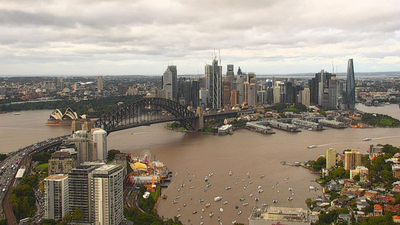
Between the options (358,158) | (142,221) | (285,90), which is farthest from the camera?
(285,90)

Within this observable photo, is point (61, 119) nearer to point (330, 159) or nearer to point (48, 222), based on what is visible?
point (330, 159)

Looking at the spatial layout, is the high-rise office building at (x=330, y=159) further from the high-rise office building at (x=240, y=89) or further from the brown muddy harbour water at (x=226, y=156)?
the high-rise office building at (x=240, y=89)

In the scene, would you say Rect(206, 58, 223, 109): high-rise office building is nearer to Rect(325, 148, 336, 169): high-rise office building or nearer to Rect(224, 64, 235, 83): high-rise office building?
Rect(224, 64, 235, 83): high-rise office building

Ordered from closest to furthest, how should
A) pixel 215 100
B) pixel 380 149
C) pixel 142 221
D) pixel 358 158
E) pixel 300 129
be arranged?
pixel 142 221 < pixel 358 158 < pixel 380 149 < pixel 300 129 < pixel 215 100

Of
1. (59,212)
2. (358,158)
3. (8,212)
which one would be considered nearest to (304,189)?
(358,158)

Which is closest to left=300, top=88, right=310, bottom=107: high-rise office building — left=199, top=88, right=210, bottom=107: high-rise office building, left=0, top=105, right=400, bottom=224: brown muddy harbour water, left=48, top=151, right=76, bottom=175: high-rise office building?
left=199, top=88, right=210, bottom=107: high-rise office building

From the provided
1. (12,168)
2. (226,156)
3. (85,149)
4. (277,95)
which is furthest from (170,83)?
(12,168)

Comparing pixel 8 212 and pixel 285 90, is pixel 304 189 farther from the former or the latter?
pixel 285 90
